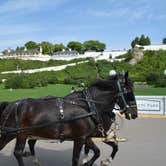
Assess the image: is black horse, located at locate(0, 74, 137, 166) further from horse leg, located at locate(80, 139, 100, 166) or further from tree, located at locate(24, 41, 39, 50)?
tree, located at locate(24, 41, 39, 50)

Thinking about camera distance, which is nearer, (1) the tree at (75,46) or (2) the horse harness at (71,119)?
(2) the horse harness at (71,119)

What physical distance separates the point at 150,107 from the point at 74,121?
33.8ft

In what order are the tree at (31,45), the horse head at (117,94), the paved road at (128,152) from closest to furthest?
the horse head at (117,94) < the paved road at (128,152) < the tree at (31,45)

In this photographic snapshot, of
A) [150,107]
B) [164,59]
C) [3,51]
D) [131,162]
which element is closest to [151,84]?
[164,59]

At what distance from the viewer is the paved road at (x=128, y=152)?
6.69m

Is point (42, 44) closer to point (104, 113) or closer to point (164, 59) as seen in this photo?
point (164, 59)

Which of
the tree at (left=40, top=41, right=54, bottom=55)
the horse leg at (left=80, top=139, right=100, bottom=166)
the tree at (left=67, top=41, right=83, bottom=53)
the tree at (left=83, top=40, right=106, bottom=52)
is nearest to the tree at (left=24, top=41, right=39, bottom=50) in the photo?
the tree at (left=40, top=41, right=54, bottom=55)

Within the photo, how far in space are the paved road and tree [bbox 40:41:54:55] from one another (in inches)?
4325

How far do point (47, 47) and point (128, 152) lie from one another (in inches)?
4510

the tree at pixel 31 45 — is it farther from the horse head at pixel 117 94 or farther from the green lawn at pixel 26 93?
the horse head at pixel 117 94

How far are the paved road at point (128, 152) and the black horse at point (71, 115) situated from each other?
1050mm

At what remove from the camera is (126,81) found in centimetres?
581

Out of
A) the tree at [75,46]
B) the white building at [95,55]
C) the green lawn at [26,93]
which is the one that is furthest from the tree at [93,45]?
the green lawn at [26,93]

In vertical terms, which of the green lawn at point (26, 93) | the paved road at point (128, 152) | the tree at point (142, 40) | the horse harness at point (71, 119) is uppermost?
the horse harness at point (71, 119)
